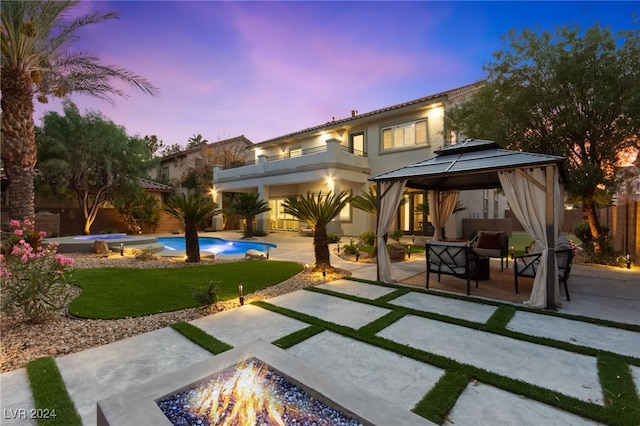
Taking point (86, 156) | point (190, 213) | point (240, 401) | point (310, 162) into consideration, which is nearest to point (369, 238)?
point (310, 162)

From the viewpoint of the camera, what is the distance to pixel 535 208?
5785 mm

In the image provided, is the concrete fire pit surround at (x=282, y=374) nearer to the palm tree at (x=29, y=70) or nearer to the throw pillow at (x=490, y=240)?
the throw pillow at (x=490, y=240)

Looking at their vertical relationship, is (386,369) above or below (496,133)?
below

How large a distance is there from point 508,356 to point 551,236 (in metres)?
3.05

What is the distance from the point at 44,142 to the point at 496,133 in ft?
71.2

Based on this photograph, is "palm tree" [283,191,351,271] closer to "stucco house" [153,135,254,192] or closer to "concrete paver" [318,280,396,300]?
"concrete paver" [318,280,396,300]

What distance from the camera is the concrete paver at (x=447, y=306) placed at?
5.11m

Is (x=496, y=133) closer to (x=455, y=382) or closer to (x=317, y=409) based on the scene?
(x=455, y=382)

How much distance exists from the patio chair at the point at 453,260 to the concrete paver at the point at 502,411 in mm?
3778

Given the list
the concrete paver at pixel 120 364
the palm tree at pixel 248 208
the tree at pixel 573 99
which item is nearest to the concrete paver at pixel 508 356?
the concrete paver at pixel 120 364

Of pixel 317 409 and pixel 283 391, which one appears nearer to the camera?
pixel 317 409

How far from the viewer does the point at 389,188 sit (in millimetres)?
7672

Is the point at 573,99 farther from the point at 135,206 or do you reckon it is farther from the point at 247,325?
the point at 135,206

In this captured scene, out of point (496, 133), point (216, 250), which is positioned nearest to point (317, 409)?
point (496, 133)
